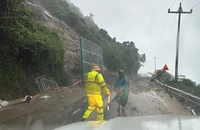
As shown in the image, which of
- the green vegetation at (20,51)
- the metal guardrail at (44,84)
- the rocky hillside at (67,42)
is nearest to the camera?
the green vegetation at (20,51)

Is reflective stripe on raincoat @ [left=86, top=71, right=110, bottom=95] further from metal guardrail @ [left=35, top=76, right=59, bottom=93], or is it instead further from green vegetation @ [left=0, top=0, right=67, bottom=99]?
metal guardrail @ [left=35, top=76, right=59, bottom=93]

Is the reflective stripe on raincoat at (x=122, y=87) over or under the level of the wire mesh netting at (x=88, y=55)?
under

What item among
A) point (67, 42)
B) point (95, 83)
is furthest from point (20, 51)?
point (67, 42)

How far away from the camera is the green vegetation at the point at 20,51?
685 inches

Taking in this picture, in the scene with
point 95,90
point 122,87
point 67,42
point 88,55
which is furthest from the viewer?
point 67,42

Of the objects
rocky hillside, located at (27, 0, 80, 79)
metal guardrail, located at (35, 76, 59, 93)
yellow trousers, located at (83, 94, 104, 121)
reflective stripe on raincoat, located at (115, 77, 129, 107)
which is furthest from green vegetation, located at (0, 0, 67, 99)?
rocky hillside, located at (27, 0, 80, 79)


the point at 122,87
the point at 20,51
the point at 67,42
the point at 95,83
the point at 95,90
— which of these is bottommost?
the point at 122,87

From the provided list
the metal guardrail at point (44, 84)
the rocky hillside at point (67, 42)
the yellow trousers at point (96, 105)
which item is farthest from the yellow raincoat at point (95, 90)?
the rocky hillside at point (67, 42)

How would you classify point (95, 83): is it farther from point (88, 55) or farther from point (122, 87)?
point (88, 55)

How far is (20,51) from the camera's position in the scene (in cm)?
2025

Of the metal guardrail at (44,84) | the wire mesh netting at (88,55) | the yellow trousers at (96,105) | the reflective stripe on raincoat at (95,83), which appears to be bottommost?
the metal guardrail at (44,84)

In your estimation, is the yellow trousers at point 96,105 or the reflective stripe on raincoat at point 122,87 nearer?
the yellow trousers at point 96,105

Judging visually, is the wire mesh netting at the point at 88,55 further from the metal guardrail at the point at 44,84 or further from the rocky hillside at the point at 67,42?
the metal guardrail at the point at 44,84

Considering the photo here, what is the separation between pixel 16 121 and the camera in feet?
35.9
